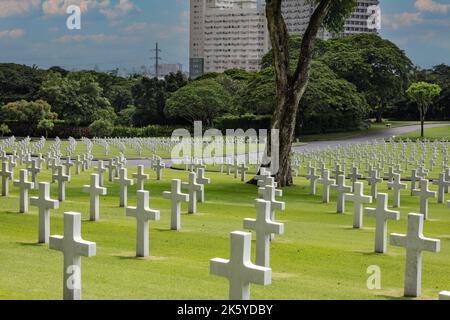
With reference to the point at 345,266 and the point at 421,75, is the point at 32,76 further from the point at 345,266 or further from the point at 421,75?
the point at 345,266

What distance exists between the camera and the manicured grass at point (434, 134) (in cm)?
6042

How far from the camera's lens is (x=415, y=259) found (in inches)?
289

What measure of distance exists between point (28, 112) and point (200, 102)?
51.7ft

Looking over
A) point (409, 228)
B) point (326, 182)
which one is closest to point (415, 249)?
point (409, 228)

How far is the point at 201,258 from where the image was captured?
9211 millimetres

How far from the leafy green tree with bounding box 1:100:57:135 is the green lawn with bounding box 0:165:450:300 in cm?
5100

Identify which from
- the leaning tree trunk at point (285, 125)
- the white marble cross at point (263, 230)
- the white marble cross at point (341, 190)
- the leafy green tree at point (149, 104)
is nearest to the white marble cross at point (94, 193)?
the white marble cross at point (263, 230)

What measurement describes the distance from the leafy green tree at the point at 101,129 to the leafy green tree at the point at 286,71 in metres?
42.0

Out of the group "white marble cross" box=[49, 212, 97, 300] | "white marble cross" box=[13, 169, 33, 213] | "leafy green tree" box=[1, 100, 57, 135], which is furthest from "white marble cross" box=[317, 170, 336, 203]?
"leafy green tree" box=[1, 100, 57, 135]

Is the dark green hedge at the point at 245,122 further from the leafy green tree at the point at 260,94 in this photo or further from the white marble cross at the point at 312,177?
the white marble cross at the point at 312,177

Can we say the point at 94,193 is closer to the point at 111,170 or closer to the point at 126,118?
the point at 111,170

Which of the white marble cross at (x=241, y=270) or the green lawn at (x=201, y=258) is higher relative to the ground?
the white marble cross at (x=241, y=270)

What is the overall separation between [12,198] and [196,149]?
1050 inches

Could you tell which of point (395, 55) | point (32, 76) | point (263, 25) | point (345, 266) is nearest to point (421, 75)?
point (395, 55)
